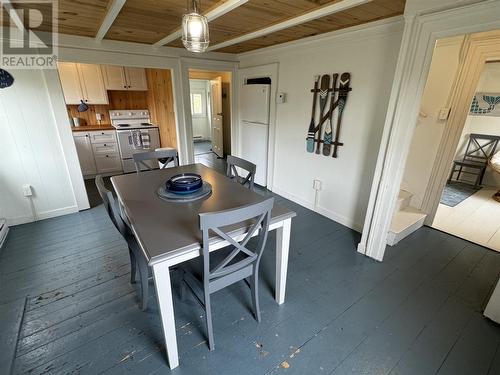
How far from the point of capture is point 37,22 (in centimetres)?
236

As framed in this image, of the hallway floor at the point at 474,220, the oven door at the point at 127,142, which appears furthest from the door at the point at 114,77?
the hallway floor at the point at 474,220

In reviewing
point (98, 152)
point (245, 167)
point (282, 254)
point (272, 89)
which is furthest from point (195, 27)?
point (98, 152)

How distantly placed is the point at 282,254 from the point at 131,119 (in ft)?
16.0

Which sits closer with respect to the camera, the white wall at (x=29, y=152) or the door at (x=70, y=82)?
the white wall at (x=29, y=152)

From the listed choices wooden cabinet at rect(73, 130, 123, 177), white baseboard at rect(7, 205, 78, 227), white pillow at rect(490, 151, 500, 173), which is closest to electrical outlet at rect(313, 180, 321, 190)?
white pillow at rect(490, 151, 500, 173)

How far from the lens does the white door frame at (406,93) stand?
155cm

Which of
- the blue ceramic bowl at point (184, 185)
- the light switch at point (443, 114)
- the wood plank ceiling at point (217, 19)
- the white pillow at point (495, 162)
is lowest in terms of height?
the white pillow at point (495, 162)

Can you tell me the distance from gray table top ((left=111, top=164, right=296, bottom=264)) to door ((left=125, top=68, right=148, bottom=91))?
3.46 metres

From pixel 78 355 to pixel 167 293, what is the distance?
0.81 meters

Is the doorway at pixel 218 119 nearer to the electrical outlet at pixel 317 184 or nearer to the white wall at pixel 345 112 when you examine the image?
the white wall at pixel 345 112

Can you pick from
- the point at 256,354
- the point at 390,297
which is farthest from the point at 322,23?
the point at 256,354

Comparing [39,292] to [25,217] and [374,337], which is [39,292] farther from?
[374,337]

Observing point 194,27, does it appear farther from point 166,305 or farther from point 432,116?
point 432,116

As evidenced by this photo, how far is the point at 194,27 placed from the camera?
1502 mm
